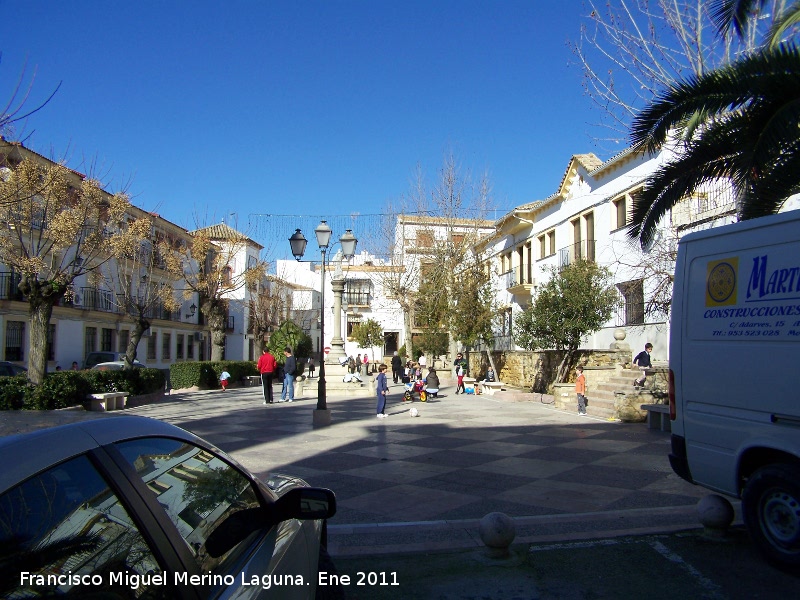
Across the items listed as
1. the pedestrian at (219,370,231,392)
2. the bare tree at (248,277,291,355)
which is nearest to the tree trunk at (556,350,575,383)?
the pedestrian at (219,370,231,392)

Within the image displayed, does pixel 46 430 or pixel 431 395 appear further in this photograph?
pixel 431 395

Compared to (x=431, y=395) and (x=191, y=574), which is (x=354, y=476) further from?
(x=431, y=395)

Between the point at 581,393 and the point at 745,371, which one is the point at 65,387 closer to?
the point at 581,393

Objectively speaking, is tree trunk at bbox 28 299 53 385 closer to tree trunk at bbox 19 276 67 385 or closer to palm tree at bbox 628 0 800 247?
tree trunk at bbox 19 276 67 385

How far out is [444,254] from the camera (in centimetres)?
3284

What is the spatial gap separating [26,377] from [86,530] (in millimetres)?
16344

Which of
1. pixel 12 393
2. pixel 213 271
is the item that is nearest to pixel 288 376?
pixel 12 393

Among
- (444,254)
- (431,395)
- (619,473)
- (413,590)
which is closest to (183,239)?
(444,254)

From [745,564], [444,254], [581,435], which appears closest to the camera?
[745,564]

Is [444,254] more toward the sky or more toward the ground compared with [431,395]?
more toward the sky

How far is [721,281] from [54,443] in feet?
16.6

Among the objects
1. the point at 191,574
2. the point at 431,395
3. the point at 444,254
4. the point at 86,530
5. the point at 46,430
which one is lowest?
the point at 431,395

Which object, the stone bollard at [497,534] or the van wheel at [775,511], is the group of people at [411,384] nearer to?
the stone bollard at [497,534]

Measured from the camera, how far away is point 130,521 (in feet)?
5.99
